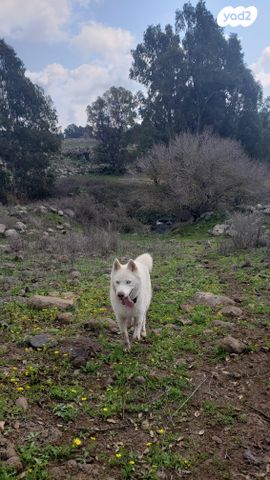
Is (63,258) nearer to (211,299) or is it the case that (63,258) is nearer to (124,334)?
(211,299)

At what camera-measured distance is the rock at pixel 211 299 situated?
754 cm

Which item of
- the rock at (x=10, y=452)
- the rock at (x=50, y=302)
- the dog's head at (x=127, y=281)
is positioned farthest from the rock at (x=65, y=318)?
the rock at (x=10, y=452)

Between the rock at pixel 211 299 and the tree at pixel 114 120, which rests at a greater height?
the tree at pixel 114 120

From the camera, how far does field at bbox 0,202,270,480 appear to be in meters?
3.45

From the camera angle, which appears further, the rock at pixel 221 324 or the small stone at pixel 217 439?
the rock at pixel 221 324

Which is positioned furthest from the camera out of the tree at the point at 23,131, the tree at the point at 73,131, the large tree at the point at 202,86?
the tree at the point at 73,131

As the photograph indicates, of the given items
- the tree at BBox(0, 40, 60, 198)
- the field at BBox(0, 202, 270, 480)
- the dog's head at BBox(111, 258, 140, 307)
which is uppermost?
the tree at BBox(0, 40, 60, 198)

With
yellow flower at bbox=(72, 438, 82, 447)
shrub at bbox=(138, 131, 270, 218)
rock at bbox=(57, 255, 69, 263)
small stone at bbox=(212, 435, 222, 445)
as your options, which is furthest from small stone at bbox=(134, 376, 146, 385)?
shrub at bbox=(138, 131, 270, 218)

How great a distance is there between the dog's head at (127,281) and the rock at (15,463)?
2243 mm

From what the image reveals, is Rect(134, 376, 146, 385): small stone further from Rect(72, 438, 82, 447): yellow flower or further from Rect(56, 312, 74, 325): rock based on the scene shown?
Rect(56, 312, 74, 325): rock

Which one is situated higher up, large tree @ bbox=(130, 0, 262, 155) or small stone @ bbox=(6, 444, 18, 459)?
large tree @ bbox=(130, 0, 262, 155)

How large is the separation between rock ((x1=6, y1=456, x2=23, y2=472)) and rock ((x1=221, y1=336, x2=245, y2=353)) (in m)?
3.07

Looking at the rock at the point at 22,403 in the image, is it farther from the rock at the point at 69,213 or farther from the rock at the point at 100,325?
the rock at the point at 69,213

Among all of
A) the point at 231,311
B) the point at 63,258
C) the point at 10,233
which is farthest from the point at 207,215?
the point at 231,311
